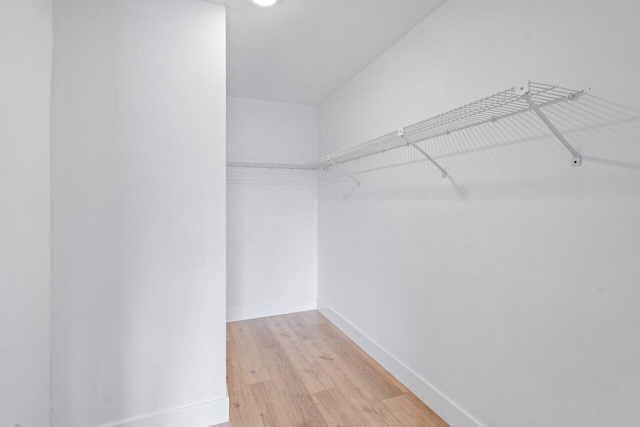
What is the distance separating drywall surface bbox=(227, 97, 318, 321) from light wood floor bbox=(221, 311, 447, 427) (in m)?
0.48

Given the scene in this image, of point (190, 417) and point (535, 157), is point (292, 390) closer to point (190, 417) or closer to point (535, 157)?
point (190, 417)

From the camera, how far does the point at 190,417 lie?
1599mm

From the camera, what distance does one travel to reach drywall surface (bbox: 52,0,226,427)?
4.63 ft

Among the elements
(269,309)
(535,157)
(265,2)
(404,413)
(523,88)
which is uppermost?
(265,2)

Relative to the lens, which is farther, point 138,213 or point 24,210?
point 138,213

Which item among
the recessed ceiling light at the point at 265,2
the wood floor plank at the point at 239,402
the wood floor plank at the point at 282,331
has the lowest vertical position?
the wood floor plank at the point at 239,402

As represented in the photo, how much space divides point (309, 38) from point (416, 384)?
2.39m

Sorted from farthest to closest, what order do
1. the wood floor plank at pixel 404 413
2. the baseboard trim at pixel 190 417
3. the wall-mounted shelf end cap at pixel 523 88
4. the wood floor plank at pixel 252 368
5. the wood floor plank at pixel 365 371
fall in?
the wood floor plank at pixel 252 368, the wood floor plank at pixel 365 371, the wood floor plank at pixel 404 413, the baseboard trim at pixel 190 417, the wall-mounted shelf end cap at pixel 523 88

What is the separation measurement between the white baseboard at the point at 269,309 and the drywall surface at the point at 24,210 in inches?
69.2

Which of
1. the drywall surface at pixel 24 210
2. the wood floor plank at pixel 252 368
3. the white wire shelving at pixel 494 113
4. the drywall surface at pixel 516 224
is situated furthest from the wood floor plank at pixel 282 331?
the white wire shelving at pixel 494 113

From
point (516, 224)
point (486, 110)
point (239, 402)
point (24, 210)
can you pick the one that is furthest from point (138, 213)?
point (516, 224)

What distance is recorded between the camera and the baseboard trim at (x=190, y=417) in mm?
1516

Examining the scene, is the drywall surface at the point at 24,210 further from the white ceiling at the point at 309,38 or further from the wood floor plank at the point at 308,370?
the wood floor plank at the point at 308,370

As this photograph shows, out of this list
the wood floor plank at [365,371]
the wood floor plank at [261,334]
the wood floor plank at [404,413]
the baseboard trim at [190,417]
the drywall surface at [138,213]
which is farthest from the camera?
the wood floor plank at [261,334]
